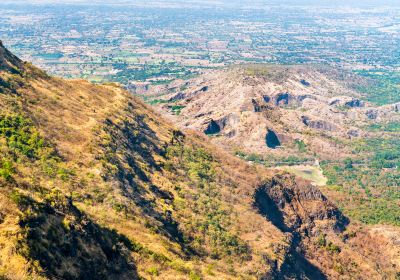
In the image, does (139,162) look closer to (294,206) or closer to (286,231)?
(286,231)

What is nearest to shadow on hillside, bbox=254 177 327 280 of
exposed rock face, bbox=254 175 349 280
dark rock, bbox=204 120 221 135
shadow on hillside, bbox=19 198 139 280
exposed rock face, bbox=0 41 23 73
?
exposed rock face, bbox=254 175 349 280

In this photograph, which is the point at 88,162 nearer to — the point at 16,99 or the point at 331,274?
the point at 16,99

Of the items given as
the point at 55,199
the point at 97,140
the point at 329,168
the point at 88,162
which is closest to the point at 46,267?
the point at 55,199

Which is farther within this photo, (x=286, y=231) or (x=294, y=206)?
(x=294, y=206)

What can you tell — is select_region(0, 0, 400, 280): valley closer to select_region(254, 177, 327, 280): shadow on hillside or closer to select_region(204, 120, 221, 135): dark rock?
select_region(254, 177, 327, 280): shadow on hillside

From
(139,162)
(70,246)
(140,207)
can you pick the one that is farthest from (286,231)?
(70,246)

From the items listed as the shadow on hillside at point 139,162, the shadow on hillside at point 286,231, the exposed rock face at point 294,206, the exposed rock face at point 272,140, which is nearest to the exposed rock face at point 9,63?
the shadow on hillside at point 139,162

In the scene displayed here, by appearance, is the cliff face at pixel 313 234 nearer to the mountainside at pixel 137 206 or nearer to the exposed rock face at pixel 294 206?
the exposed rock face at pixel 294 206
